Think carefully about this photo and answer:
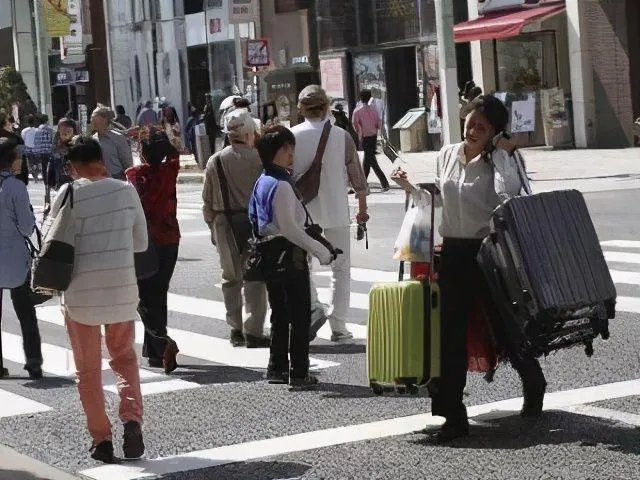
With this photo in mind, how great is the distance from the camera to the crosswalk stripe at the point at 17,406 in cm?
945

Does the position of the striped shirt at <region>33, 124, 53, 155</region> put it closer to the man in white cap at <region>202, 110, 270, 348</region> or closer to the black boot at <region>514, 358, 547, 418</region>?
the man in white cap at <region>202, 110, 270, 348</region>

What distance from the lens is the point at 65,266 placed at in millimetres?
7699

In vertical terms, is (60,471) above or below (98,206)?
below

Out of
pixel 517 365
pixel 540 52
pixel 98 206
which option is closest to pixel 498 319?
pixel 517 365

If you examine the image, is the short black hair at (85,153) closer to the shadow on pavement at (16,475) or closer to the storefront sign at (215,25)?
the shadow on pavement at (16,475)

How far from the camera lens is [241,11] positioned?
121 feet

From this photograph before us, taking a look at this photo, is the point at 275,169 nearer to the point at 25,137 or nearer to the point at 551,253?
the point at 551,253

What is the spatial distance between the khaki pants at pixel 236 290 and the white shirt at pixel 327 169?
2.42ft

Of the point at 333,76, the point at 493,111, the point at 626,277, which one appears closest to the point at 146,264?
the point at 493,111

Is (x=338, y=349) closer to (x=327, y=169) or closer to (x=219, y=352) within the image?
(x=219, y=352)

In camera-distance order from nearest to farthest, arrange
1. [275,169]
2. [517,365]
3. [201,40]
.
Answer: [517,365], [275,169], [201,40]

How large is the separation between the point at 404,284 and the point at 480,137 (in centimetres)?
82

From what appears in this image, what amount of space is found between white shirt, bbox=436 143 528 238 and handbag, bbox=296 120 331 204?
128 inches

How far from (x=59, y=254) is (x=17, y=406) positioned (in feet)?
7.48
